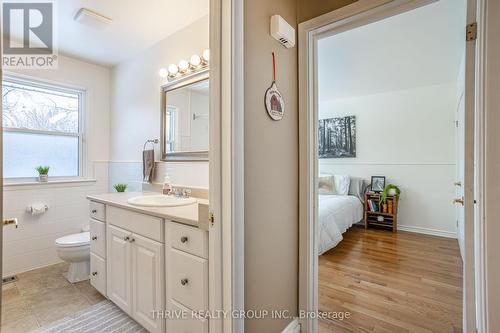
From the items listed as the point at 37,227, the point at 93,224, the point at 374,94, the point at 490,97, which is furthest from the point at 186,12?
the point at 374,94

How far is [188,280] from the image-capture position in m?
1.31

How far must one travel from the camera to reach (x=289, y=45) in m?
1.44

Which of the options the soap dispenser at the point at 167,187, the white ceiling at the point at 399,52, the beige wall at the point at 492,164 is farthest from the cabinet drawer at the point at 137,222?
the white ceiling at the point at 399,52

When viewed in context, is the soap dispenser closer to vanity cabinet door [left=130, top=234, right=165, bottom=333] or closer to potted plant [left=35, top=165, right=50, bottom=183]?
vanity cabinet door [left=130, top=234, right=165, bottom=333]

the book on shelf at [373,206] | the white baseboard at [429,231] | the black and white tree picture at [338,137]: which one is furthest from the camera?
the black and white tree picture at [338,137]

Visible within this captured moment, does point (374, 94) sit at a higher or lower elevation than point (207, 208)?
higher

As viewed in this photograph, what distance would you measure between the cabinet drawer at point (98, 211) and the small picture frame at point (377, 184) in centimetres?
399

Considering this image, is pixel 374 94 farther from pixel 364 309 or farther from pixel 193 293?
pixel 193 293

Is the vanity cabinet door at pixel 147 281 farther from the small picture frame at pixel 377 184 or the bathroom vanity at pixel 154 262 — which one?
the small picture frame at pixel 377 184

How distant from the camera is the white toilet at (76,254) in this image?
222 centimetres

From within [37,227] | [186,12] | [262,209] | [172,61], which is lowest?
[37,227]

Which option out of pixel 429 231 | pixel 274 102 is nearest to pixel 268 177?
pixel 274 102

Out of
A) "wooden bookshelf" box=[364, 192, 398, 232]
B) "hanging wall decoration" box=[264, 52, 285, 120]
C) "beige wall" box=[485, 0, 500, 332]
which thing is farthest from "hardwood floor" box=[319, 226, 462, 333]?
"hanging wall decoration" box=[264, 52, 285, 120]

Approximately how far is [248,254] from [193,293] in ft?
1.30
